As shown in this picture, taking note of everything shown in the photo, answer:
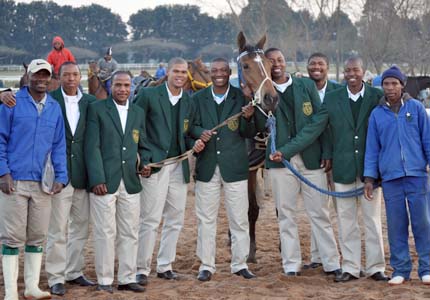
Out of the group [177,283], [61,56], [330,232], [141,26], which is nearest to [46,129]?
[177,283]

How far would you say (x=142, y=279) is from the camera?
261 inches

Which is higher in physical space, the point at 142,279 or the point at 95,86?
the point at 95,86

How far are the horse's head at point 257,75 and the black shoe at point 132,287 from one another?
2.01 m

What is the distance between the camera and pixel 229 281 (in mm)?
6684

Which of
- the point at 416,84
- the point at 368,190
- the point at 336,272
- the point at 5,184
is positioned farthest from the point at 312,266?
the point at 416,84

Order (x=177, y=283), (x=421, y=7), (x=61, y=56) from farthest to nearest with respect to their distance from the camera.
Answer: (x=421, y=7)
(x=61, y=56)
(x=177, y=283)

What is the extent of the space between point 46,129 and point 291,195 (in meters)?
2.47

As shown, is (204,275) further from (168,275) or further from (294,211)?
(294,211)

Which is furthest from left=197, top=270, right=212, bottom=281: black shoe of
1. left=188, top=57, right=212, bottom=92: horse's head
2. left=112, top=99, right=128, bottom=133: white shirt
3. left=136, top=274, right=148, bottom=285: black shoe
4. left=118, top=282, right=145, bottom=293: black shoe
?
left=188, top=57, right=212, bottom=92: horse's head

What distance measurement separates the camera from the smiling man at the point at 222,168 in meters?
6.77

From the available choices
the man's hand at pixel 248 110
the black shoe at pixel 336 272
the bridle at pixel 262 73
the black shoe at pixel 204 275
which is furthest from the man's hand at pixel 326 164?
the black shoe at pixel 204 275

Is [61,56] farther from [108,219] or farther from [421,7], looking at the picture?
[421,7]

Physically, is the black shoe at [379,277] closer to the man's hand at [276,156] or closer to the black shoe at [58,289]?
the man's hand at [276,156]

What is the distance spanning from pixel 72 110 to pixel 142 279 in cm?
173
